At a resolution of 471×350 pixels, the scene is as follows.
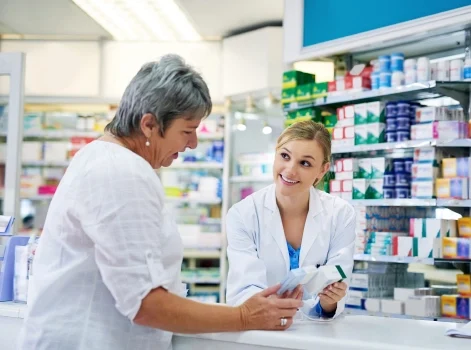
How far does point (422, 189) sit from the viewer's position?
15.3 ft

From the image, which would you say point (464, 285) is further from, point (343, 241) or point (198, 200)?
point (198, 200)

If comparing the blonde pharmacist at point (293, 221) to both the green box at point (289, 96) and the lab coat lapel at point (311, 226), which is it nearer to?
the lab coat lapel at point (311, 226)

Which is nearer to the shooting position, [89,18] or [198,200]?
[89,18]

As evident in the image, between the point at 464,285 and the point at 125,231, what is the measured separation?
11.5ft

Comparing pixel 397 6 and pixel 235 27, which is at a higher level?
pixel 235 27

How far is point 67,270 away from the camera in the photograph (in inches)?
68.4

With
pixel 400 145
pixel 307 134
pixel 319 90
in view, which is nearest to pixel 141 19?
pixel 319 90

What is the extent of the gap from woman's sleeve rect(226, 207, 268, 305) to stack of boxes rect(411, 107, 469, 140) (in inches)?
92.7

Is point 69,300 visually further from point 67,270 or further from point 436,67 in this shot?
point 436,67

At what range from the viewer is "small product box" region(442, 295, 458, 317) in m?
4.60

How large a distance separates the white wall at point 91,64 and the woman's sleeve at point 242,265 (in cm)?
635

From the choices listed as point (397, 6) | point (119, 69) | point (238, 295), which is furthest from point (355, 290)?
point (119, 69)

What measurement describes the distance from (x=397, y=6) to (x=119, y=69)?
4.89 meters

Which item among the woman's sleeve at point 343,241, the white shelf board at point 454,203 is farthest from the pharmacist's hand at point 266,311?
the white shelf board at point 454,203
